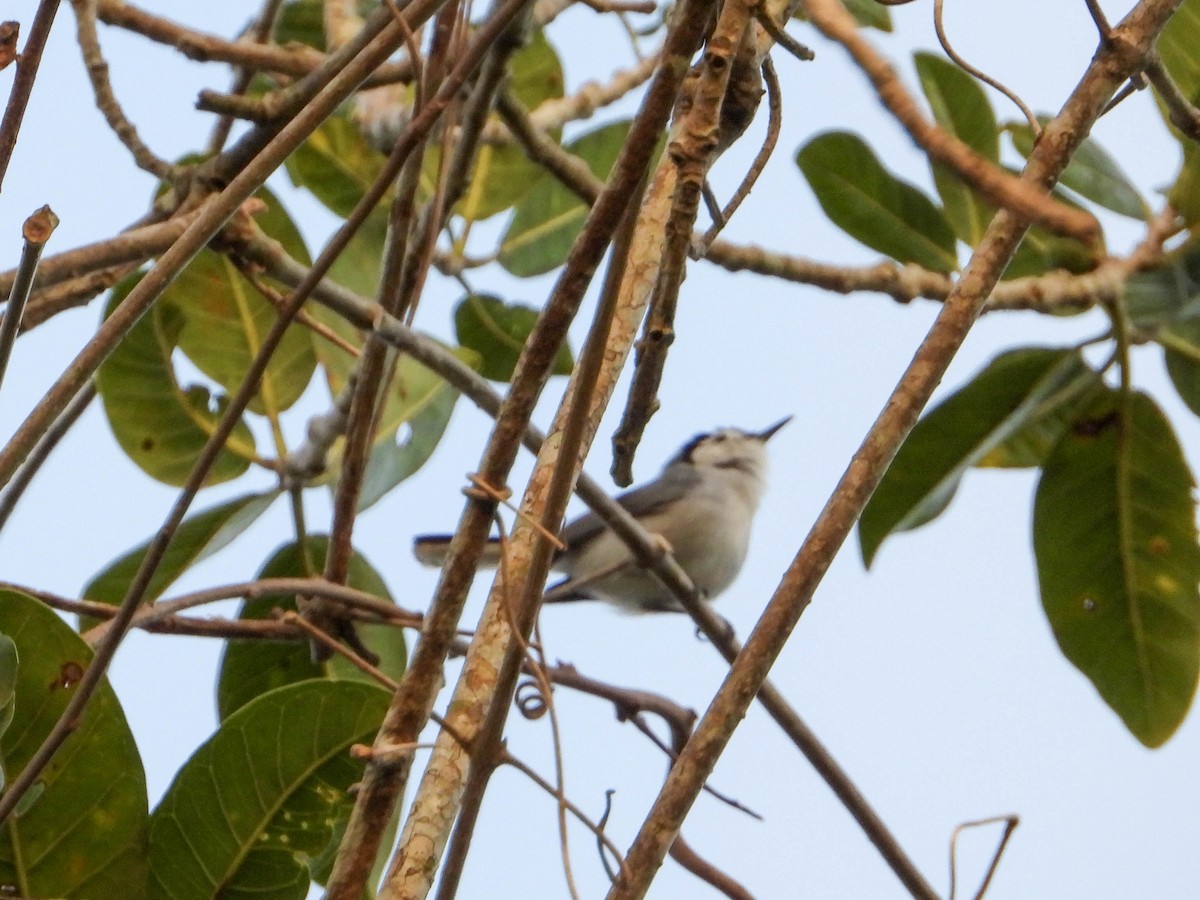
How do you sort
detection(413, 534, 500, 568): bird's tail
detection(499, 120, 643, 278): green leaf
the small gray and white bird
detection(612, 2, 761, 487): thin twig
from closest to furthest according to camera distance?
detection(612, 2, 761, 487): thin twig < detection(499, 120, 643, 278): green leaf < detection(413, 534, 500, 568): bird's tail < the small gray and white bird

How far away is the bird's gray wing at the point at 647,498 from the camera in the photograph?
4.55 m

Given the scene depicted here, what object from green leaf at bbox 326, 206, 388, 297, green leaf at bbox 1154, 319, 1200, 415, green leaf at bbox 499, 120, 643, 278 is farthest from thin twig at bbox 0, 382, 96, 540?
green leaf at bbox 1154, 319, 1200, 415

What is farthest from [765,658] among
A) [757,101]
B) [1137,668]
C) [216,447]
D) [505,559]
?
[1137,668]

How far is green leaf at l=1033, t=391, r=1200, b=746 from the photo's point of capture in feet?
7.75

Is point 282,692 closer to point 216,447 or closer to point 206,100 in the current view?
point 216,447

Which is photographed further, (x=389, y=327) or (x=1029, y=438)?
(x=1029, y=438)

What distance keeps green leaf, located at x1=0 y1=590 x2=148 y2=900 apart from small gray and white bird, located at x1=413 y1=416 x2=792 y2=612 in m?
2.56

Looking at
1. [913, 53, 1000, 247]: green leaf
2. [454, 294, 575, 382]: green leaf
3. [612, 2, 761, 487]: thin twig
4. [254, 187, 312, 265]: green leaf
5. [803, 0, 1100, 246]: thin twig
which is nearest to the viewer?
[803, 0, 1100, 246]: thin twig

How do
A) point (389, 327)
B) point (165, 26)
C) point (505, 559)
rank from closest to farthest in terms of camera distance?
point (505, 559)
point (389, 327)
point (165, 26)

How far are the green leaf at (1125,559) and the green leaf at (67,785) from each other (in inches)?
61.6

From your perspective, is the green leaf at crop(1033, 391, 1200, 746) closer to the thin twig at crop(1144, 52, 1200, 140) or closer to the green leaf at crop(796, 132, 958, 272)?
the green leaf at crop(796, 132, 958, 272)

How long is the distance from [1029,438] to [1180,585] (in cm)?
38

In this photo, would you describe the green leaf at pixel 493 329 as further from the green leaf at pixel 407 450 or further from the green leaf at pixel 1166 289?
the green leaf at pixel 1166 289

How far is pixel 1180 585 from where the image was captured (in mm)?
2365
